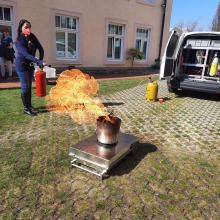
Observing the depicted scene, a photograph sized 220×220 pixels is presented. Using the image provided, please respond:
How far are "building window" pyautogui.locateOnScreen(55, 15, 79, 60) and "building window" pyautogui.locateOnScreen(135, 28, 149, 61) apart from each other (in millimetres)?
5463

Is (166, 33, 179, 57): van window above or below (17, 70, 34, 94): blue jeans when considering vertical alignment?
above

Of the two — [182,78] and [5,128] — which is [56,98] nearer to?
[5,128]

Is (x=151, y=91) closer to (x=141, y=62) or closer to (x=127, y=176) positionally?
(x=127, y=176)

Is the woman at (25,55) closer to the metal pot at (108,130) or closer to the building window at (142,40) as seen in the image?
the metal pot at (108,130)

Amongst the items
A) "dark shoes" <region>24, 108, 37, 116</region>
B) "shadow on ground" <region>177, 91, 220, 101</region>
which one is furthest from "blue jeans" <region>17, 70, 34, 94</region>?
"shadow on ground" <region>177, 91, 220, 101</region>

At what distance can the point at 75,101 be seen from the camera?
6.40 m

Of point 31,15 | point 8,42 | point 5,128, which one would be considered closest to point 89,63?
point 31,15

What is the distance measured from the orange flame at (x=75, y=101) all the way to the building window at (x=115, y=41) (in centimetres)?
854

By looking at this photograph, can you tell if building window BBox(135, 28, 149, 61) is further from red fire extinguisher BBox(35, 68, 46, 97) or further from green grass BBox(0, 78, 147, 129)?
red fire extinguisher BBox(35, 68, 46, 97)

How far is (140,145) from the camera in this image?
4801mm

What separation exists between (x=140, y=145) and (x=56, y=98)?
4.06m

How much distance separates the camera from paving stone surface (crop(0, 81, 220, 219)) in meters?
2.92

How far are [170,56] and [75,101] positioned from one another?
4558 mm

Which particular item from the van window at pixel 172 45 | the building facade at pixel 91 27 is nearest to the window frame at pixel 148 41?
the building facade at pixel 91 27
